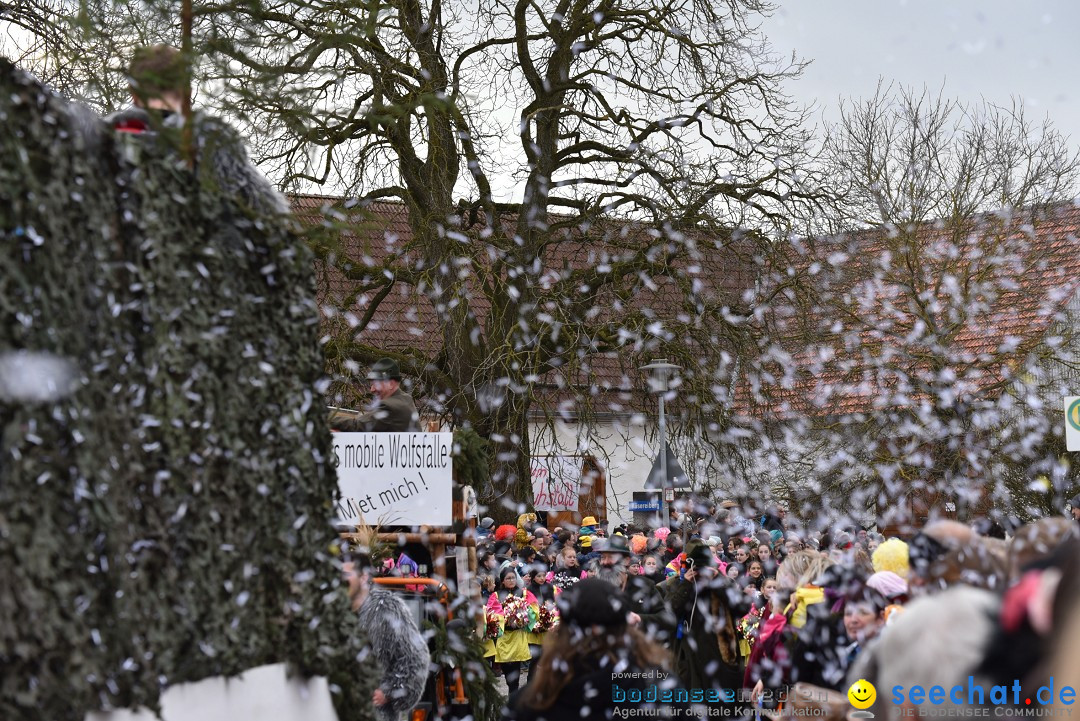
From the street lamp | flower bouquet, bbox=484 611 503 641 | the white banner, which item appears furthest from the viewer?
the white banner

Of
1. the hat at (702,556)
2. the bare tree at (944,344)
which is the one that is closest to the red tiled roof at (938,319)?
the bare tree at (944,344)

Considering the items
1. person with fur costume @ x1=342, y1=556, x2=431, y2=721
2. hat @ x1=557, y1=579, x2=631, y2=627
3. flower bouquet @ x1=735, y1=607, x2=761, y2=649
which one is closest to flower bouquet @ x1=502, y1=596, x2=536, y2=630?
flower bouquet @ x1=735, y1=607, x2=761, y2=649

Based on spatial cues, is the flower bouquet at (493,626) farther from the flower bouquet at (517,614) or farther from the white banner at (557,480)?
the white banner at (557,480)

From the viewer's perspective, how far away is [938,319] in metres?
23.9

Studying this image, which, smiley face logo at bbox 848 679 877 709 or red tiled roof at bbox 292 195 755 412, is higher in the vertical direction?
red tiled roof at bbox 292 195 755 412

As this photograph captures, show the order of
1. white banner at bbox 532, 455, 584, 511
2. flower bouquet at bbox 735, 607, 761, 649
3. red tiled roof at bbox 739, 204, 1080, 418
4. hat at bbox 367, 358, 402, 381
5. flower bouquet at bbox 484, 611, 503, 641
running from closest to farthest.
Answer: hat at bbox 367, 358, 402, 381
flower bouquet at bbox 735, 607, 761, 649
flower bouquet at bbox 484, 611, 503, 641
white banner at bbox 532, 455, 584, 511
red tiled roof at bbox 739, 204, 1080, 418

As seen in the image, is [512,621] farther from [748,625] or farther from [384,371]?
[384,371]

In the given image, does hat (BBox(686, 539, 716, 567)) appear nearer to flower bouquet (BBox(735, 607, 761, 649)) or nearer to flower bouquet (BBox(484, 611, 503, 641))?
flower bouquet (BBox(735, 607, 761, 649))

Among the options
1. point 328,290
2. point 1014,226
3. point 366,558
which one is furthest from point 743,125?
point 366,558

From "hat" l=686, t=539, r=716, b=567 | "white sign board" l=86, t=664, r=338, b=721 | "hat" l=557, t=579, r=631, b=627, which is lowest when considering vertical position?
"hat" l=686, t=539, r=716, b=567

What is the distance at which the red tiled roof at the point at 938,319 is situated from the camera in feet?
74.8

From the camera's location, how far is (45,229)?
2.90 meters

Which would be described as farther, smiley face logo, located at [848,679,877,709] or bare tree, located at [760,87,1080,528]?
bare tree, located at [760,87,1080,528]

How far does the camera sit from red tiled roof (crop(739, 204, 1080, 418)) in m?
22.8
